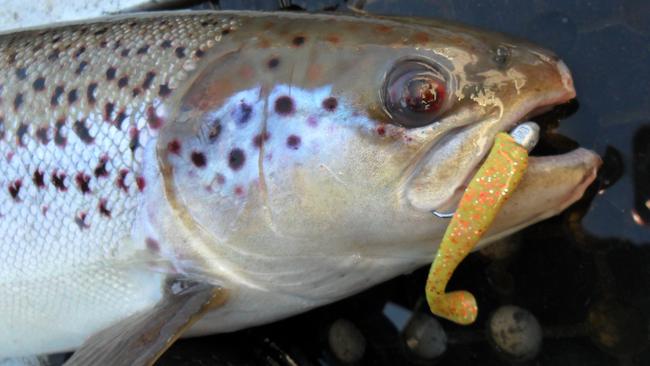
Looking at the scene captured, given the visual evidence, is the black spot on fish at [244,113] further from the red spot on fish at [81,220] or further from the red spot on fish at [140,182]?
the red spot on fish at [81,220]

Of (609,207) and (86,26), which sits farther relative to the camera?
(86,26)

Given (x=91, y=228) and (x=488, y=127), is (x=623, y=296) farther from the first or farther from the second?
(x=91, y=228)

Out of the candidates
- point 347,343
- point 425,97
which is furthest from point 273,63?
point 347,343

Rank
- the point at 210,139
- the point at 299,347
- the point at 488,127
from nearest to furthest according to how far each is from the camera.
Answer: the point at 488,127, the point at 210,139, the point at 299,347

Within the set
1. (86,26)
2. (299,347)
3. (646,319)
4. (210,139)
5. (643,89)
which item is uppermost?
(86,26)

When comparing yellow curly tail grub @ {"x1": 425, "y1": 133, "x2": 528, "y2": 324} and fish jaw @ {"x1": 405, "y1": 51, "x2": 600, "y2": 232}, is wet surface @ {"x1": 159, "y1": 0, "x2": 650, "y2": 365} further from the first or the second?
yellow curly tail grub @ {"x1": 425, "y1": 133, "x2": 528, "y2": 324}

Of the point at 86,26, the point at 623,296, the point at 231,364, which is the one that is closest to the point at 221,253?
the point at 231,364
